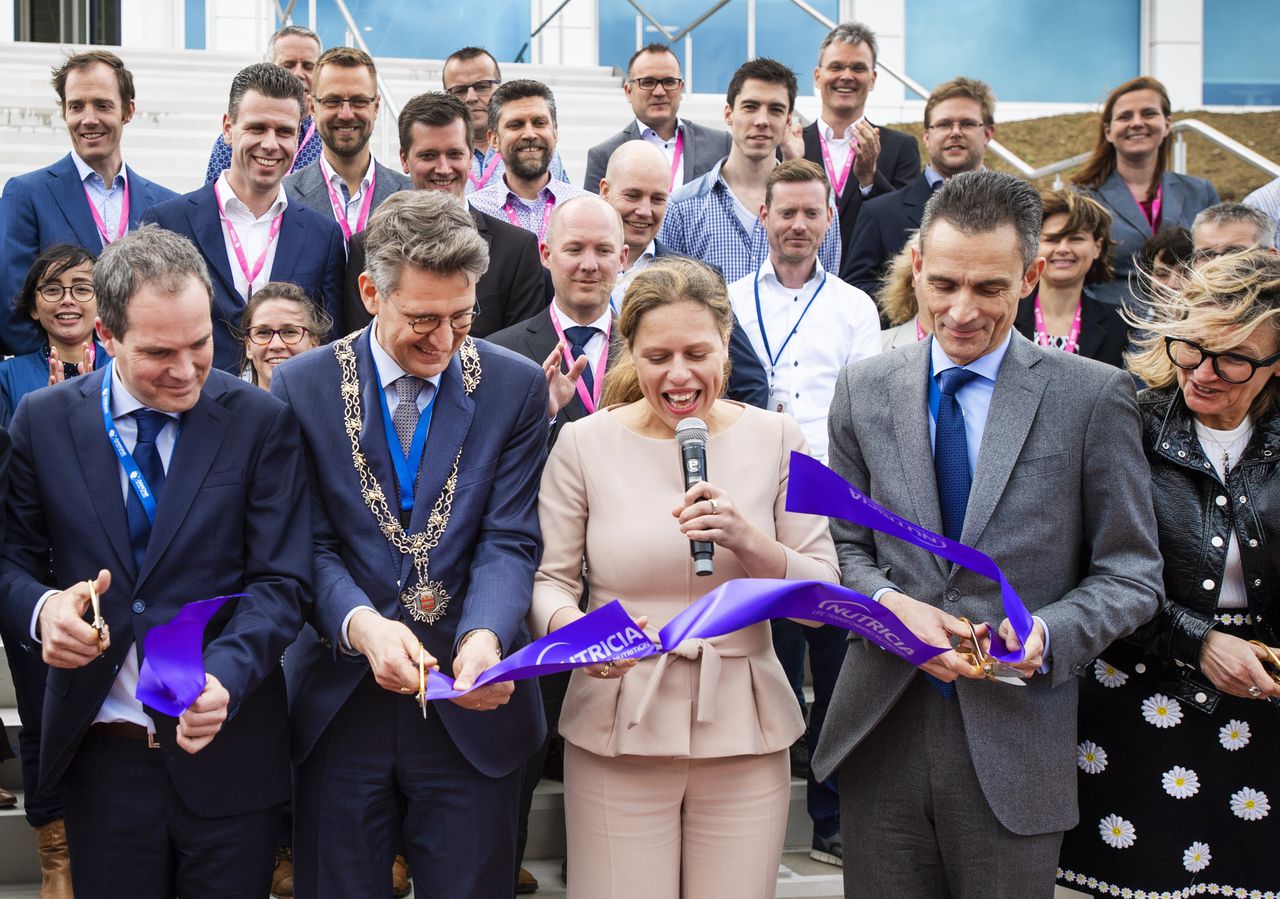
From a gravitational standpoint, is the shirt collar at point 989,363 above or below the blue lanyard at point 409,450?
above

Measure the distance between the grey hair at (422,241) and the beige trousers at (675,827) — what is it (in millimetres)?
1271

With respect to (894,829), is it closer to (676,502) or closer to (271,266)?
(676,502)

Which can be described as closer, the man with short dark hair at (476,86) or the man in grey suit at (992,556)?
the man in grey suit at (992,556)

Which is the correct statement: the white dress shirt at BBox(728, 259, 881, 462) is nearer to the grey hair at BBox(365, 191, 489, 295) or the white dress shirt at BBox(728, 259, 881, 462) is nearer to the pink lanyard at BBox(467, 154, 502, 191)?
the grey hair at BBox(365, 191, 489, 295)

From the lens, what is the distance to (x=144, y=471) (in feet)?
10.9

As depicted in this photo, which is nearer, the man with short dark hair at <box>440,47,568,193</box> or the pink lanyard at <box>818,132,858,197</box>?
the pink lanyard at <box>818,132,858,197</box>

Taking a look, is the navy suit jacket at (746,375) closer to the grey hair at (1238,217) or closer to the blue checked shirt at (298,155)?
the grey hair at (1238,217)

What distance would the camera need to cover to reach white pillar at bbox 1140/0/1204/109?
16672mm

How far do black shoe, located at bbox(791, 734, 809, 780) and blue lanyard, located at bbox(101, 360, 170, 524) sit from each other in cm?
288

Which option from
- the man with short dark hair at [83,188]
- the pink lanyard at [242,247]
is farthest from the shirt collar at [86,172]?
the pink lanyard at [242,247]

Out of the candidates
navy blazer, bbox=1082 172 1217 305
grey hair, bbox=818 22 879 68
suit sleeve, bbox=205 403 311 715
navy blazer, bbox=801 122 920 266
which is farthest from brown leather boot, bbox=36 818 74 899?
grey hair, bbox=818 22 879 68

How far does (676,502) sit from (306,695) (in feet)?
3.37

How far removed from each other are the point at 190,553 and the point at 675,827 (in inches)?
53.2

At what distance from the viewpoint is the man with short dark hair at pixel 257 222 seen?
5469 millimetres
